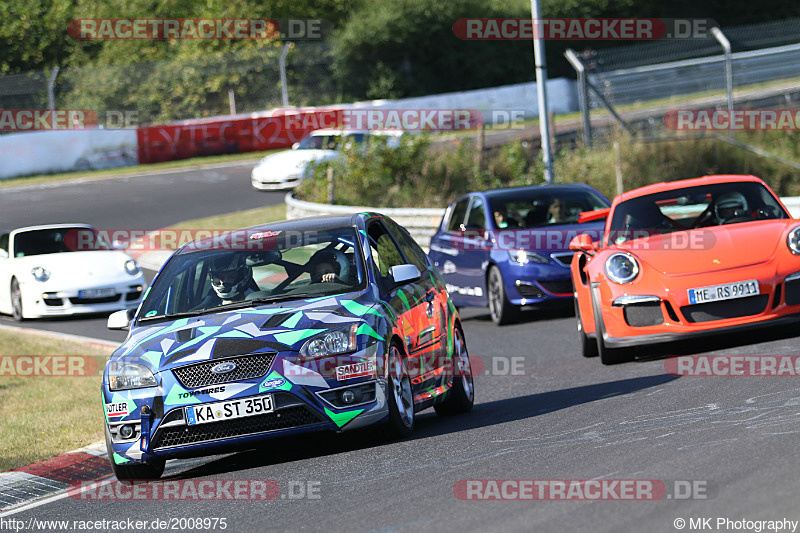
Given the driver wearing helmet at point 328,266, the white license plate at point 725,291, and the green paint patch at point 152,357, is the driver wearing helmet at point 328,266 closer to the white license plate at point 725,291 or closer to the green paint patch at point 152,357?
the green paint patch at point 152,357

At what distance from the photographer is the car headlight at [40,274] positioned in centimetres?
1841

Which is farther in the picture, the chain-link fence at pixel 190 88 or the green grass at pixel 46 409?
the chain-link fence at pixel 190 88

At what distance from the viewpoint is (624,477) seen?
19.8 ft

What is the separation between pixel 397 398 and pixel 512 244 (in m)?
7.56

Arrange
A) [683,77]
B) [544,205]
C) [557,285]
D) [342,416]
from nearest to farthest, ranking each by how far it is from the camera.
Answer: [342,416], [557,285], [544,205], [683,77]

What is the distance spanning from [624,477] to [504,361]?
6.43m

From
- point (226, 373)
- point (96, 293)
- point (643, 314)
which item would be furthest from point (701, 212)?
point (96, 293)

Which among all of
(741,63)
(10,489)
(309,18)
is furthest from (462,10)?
(10,489)

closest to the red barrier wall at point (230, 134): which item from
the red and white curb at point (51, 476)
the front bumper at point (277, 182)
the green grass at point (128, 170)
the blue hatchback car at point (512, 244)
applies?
the green grass at point (128, 170)

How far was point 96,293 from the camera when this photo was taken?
1828 centimetres

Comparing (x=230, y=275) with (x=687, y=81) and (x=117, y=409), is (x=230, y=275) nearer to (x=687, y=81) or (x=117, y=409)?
(x=117, y=409)

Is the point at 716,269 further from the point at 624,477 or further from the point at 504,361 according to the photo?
the point at 624,477

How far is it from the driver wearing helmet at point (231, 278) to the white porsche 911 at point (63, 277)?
998 centimetres

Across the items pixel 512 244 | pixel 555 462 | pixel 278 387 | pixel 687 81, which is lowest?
pixel 512 244
